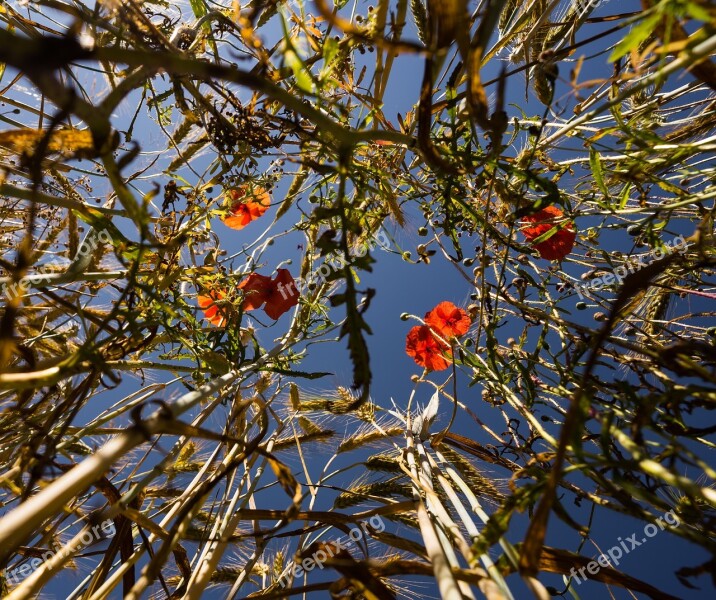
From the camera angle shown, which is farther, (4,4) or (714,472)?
(4,4)

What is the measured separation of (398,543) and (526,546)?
294mm

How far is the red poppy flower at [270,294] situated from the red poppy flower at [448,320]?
0.43 metres

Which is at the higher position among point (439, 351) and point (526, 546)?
point (439, 351)

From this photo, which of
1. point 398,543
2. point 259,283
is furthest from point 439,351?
point 398,543

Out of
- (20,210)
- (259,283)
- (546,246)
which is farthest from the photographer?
(20,210)

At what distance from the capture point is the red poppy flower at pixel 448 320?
129 centimetres

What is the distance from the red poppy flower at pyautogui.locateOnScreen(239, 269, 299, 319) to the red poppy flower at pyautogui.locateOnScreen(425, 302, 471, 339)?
17.1 inches

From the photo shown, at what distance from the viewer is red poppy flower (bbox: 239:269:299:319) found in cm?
119

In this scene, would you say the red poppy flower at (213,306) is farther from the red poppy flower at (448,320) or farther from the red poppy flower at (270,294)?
the red poppy flower at (448,320)

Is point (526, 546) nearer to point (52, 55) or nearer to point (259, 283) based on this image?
point (52, 55)

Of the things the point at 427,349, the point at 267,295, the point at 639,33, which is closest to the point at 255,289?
the point at 267,295

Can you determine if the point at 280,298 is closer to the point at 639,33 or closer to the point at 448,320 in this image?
the point at 448,320

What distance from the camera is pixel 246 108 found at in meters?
0.87

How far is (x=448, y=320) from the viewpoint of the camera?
1304 mm
